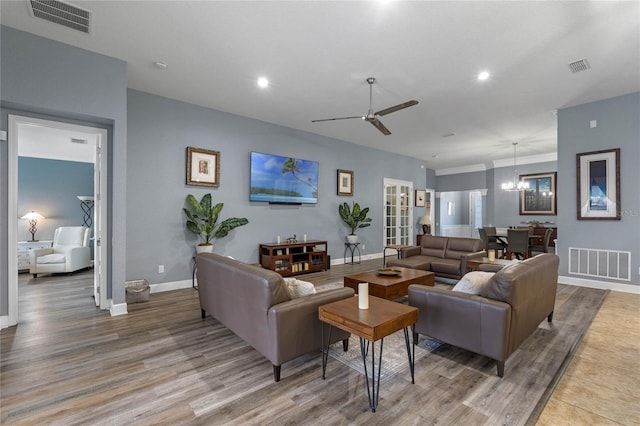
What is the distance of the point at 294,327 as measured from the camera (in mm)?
2162

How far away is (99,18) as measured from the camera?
2775 mm

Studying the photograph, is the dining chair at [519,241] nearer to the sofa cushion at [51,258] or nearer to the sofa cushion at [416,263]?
the sofa cushion at [416,263]

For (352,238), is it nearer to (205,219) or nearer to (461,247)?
(461,247)

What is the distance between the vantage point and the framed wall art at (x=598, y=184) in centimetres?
467

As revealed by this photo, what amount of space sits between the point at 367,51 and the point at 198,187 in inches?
133

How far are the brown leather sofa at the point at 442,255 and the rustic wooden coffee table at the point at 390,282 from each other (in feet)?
2.49

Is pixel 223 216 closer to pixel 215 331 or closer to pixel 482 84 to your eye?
pixel 215 331

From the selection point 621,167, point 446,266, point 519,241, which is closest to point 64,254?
point 446,266

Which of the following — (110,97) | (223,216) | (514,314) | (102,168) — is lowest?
(514,314)

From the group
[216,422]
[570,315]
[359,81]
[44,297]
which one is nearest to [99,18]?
[359,81]

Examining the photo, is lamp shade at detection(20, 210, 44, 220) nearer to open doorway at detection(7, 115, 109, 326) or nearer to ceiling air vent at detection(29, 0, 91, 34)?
open doorway at detection(7, 115, 109, 326)

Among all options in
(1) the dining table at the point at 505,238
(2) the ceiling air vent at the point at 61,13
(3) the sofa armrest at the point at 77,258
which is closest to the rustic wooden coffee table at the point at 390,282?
(2) the ceiling air vent at the point at 61,13

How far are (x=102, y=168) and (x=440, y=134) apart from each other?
628 cm

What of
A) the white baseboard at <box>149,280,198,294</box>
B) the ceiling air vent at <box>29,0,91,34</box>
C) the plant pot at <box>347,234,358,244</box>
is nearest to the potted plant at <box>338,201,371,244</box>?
the plant pot at <box>347,234,358,244</box>
